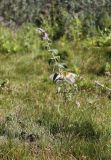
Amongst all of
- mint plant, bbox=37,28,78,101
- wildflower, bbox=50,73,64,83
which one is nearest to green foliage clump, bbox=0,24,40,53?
mint plant, bbox=37,28,78,101

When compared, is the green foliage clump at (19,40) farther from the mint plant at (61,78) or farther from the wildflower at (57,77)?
the wildflower at (57,77)

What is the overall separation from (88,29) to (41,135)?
6970mm

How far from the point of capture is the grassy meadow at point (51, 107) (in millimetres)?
4395

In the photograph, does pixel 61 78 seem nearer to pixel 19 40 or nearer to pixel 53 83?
pixel 53 83

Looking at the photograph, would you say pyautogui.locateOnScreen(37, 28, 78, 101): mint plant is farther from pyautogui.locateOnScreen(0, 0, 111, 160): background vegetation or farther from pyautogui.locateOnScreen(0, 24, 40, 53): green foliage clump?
pyautogui.locateOnScreen(0, 24, 40, 53): green foliage clump

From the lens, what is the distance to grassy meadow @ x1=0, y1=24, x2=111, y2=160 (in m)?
4.39

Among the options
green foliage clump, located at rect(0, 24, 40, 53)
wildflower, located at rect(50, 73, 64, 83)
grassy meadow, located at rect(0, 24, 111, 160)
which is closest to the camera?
grassy meadow, located at rect(0, 24, 111, 160)

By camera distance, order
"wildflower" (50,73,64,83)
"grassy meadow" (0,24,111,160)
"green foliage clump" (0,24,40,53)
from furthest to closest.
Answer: "green foliage clump" (0,24,40,53)
"wildflower" (50,73,64,83)
"grassy meadow" (0,24,111,160)

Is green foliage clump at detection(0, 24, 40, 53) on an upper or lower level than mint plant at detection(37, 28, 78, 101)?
lower

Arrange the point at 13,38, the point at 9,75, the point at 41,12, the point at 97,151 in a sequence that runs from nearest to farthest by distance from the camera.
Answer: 1. the point at 97,151
2. the point at 9,75
3. the point at 13,38
4. the point at 41,12

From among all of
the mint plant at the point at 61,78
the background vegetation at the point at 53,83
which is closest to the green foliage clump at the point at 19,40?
the background vegetation at the point at 53,83

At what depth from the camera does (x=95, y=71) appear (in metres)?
8.86

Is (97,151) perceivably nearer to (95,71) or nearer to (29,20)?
(95,71)

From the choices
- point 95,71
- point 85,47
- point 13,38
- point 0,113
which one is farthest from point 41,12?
point 0,113
